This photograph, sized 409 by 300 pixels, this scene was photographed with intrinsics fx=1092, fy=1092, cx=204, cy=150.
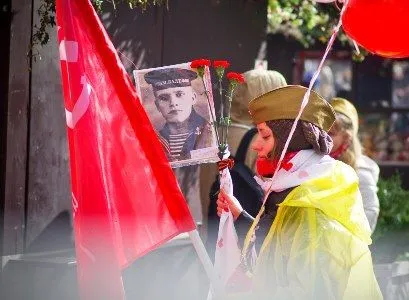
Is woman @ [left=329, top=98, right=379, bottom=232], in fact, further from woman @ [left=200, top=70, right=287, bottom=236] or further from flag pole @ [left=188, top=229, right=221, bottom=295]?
flag pole @ [left=188, top=229, right=221, bottom=295]

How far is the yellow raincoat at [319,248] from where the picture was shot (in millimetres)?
4777

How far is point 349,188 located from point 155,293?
261 centimetres

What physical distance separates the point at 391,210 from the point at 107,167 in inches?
166

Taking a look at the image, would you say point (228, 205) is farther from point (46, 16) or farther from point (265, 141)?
point (46, 16)

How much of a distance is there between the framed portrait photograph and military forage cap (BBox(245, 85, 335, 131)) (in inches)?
11.7

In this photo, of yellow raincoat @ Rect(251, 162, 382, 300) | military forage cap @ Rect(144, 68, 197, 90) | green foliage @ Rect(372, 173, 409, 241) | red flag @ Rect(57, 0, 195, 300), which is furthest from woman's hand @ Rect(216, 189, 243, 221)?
green foliage @ Rect(372, 173, 409, 241)

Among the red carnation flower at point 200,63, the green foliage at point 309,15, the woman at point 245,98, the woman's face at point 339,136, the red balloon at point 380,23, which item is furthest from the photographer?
the green foliage at point 309,15

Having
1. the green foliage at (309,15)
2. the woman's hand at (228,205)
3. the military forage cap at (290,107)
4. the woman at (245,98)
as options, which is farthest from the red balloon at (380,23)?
the green foliage at (309,15)

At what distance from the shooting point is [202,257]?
5090mm

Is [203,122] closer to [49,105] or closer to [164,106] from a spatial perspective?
[164,106]

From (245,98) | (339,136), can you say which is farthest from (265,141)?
(339,136)

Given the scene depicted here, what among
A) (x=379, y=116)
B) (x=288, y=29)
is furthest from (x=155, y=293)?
(x=379, y=116)

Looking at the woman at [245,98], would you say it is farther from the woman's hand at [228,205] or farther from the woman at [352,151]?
the woman's hand at [228,205]

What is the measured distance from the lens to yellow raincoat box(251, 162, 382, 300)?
188 inches
